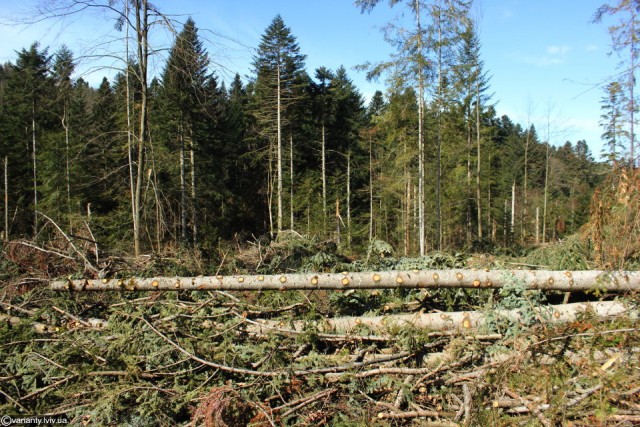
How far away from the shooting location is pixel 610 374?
2561 millimetres

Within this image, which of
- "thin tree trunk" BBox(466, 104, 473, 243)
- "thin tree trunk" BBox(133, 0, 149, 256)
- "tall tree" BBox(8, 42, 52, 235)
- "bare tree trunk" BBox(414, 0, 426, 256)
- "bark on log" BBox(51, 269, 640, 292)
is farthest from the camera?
"tall tree" BBox(8, 42, 52, 235)

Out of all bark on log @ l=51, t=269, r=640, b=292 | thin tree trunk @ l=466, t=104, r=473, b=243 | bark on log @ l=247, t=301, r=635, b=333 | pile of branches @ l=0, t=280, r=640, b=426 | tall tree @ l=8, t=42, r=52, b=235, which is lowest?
pile of branches @ l=0, t=280, r=640, b=426

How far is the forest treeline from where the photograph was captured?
42.7ft

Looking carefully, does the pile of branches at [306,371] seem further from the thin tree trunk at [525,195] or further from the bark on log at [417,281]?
the thin tree trunk at [525,195]

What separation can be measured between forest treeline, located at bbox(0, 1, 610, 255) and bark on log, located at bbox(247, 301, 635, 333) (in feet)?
14.8

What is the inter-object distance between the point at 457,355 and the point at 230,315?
264 centimetres

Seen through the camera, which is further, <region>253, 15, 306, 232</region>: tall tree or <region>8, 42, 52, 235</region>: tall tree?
<region>8, 42, 52, 235</region>: tall tree

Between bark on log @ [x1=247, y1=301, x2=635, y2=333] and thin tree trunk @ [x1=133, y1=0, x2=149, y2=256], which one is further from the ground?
thin tree trunk @ [x1=133, y1=0, x2=149, y2=256]

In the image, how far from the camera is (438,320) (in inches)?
156

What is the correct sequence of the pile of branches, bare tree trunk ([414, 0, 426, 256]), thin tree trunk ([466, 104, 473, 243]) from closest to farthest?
the pile of branches
bare tree trunk ([414, 0, 426, 256])
thin tree trunk ([466, 104, 473, 243])

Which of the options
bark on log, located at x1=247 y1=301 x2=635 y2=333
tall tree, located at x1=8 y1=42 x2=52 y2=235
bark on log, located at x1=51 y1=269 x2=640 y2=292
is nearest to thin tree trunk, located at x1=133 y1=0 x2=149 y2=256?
bark on log, located at x1=51 y1=269 x2=640 y2=292

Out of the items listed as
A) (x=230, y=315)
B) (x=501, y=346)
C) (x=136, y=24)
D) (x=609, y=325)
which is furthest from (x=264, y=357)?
(x=136, y=24)

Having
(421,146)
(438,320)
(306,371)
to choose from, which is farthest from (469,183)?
(306,371)

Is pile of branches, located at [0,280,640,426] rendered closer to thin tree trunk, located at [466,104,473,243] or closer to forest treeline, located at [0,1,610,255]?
forest treeline, located at [0,1,610,255]
